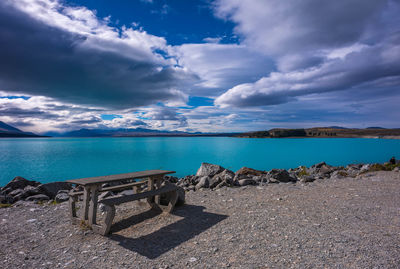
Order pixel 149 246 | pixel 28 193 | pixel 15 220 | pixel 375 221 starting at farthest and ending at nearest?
1. pixel 28 193
2. pixel 15 220
3. pixel 375 221
4. pixel 149 246

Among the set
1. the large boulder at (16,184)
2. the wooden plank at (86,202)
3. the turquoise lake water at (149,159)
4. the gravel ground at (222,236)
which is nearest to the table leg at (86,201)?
the wooden plank at (86,202)

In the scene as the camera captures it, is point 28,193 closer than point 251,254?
No

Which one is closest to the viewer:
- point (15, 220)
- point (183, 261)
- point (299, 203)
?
point (183, 261)

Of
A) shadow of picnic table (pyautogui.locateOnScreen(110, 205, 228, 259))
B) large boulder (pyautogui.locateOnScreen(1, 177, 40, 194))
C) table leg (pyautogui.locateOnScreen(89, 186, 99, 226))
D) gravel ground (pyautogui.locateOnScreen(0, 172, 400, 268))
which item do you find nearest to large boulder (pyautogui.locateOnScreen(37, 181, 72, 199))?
gravel ground (pyautogui.locateOnScreen(0, 172, 400, 268))

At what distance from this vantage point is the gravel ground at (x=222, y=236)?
419 cm

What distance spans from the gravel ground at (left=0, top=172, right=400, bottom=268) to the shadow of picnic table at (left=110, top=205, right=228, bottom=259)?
0.07 ft

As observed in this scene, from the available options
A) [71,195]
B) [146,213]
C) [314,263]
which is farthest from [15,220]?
[314,263]

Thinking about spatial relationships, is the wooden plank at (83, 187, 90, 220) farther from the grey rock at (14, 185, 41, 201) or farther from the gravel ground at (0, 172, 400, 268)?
the grey rock at (14, 185, 41, 201)

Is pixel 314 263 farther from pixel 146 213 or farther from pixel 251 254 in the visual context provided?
pixel 146 213

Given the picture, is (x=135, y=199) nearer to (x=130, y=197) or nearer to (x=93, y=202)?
(x=130, y=197)

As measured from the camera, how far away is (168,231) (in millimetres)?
5633

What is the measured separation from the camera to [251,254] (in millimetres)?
4367

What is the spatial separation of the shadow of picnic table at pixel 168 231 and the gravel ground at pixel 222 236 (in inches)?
0.9

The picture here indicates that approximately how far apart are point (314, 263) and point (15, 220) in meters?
7.69
